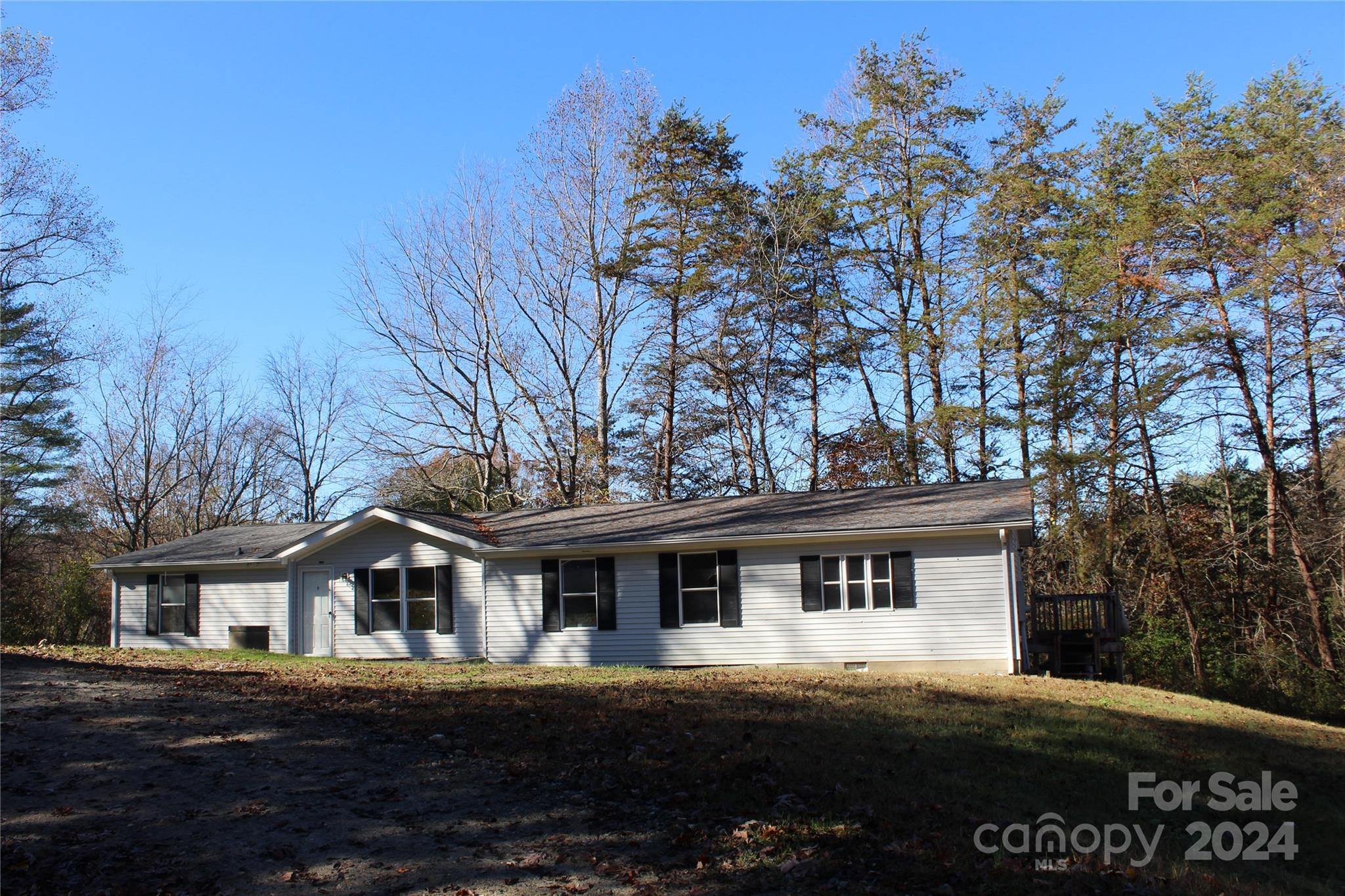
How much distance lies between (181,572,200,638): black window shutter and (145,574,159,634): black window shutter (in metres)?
0.88

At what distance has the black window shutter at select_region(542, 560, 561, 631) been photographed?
19531 millimetres

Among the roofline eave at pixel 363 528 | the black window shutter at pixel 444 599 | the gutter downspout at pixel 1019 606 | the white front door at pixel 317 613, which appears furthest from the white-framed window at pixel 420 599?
the gutter downspout at pixel 1019 606

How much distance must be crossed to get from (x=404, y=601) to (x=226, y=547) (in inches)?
247

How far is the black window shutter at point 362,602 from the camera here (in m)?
20.5

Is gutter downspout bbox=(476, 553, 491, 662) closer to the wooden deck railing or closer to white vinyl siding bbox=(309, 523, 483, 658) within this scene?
white vinyl siding bbox=(309, 523, 483, 658)

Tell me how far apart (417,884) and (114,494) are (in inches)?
1487

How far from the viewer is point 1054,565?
26.9 meters

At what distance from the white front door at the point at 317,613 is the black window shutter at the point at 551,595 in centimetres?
486

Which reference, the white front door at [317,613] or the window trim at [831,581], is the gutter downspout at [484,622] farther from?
the window trim at [831,581]

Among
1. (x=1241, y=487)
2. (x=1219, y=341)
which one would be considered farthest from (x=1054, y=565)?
(x=1219, y=341)

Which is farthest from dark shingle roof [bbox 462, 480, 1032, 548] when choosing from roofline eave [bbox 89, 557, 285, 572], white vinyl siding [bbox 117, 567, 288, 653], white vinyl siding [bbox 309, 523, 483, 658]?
white vinyl siding [bbox 117, 567, 288, 653]

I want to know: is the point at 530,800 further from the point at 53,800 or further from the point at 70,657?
the point at 70,657

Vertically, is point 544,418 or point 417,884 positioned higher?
point 544,418

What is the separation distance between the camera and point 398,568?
20.4m
